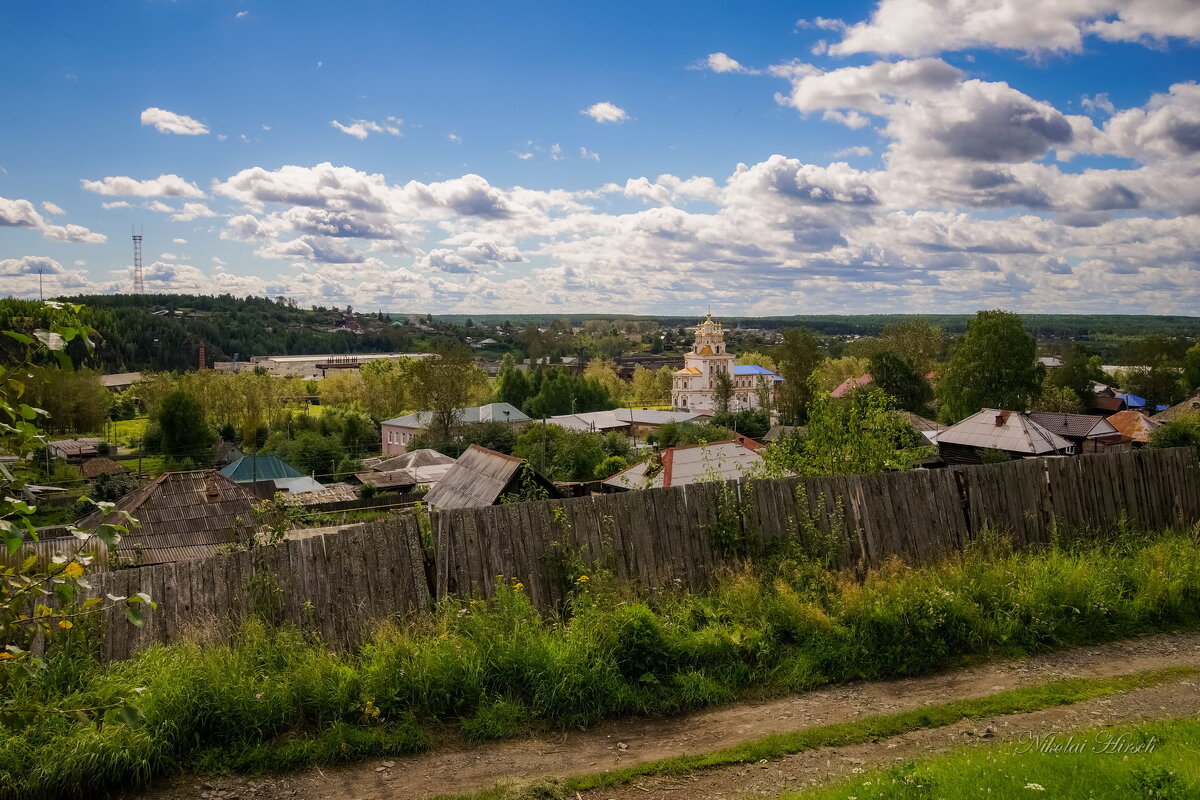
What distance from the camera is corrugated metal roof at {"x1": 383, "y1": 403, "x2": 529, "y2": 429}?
215ft

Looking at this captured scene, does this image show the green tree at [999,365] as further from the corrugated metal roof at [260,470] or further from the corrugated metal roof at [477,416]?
the corrugated metal roof at [260,470]

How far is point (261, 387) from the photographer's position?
63406 mm

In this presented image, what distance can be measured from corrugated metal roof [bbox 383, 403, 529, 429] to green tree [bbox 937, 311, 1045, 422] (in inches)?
1326

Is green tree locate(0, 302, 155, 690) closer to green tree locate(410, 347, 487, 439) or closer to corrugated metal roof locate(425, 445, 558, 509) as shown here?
corrugated metal roof locate(425, 445, 558, 509)

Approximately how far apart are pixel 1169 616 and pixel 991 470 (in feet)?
7.51

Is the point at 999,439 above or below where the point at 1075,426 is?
above

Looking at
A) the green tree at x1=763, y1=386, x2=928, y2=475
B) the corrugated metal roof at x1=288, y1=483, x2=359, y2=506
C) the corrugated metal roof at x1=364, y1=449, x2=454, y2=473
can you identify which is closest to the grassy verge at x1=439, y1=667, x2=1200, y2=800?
the green tree at x1=763, y1=386, x2=928, y2=475

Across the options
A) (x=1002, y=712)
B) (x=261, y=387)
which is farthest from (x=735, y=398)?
(x=1002, y=712)

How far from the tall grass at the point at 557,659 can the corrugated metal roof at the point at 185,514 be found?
12.9 metres

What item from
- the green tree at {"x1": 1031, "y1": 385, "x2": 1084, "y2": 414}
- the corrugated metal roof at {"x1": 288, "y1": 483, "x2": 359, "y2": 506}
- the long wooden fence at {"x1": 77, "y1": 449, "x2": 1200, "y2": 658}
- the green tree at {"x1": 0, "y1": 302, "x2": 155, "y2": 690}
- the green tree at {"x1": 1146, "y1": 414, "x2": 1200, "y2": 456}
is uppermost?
the green tree at {"x1": 0, "y1": 302, "x2": 155, "y2": 690}

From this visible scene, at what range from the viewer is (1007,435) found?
3309 centimetres

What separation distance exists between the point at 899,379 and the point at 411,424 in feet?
126

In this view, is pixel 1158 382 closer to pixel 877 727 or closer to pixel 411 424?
pixel 411 424

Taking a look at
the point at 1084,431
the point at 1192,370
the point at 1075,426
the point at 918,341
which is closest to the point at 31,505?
the point at 1084,431
